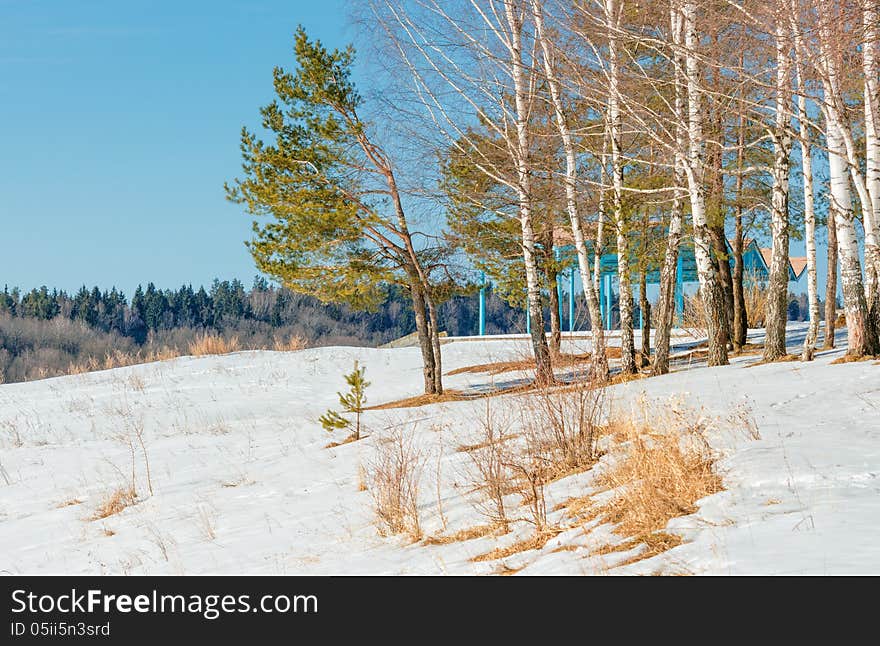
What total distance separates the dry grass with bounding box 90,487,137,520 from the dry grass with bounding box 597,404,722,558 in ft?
18.7

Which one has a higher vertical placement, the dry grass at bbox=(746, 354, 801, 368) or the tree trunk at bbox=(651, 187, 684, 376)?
the tree trunk at bbox=(651, 187, 684, 376)

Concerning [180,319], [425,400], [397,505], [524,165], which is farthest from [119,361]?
[180,319]

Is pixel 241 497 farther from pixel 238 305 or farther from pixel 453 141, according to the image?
pixel 238 305

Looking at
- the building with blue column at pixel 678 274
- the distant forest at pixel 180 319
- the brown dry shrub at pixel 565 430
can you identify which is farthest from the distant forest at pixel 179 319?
the brown dry shrub at pixel 565 430

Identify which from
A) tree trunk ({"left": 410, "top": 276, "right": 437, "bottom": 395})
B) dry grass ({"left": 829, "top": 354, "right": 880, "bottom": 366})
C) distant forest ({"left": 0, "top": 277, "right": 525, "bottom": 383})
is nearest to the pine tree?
tree trunk ({"left": 410, "top": 276, "right": 437, "bottom": 395})

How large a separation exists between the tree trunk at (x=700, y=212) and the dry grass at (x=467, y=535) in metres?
7.85

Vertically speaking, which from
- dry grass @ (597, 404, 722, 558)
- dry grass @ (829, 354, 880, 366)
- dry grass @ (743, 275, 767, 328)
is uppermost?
dry grass @ (743, 275, 767, 328)

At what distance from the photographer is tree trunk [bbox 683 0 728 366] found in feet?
41.4

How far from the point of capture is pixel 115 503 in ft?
32.0

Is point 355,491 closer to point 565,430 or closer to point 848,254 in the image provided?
point 565,430

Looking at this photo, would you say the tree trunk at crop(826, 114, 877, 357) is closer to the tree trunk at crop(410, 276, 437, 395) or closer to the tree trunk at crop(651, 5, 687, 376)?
the tree trunk at crop(651, 5, 687, 376)

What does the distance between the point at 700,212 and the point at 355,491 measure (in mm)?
8106
